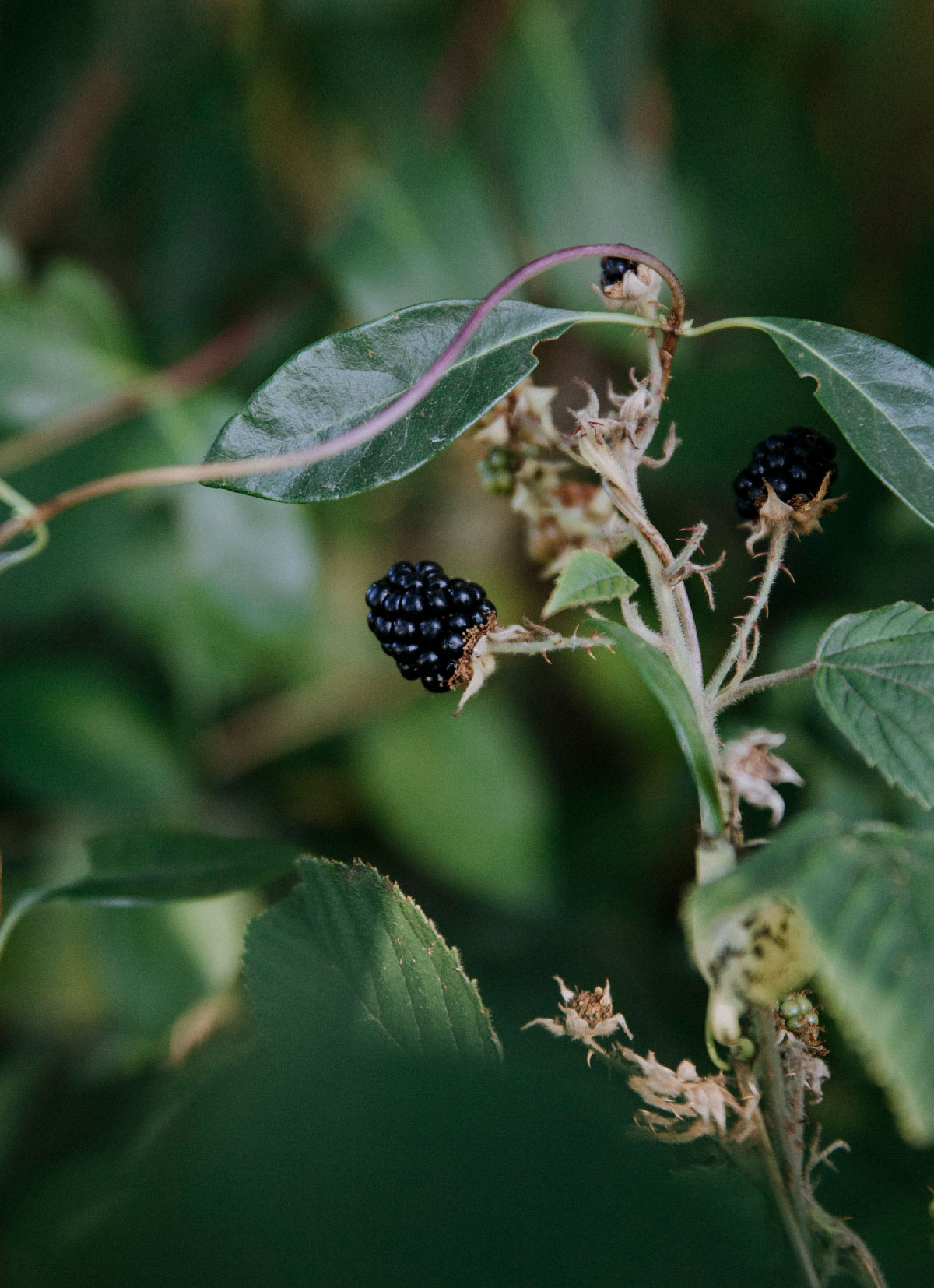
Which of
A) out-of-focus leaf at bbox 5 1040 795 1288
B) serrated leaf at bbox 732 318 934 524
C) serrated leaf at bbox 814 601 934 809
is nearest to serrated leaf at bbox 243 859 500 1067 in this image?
out-of-focus leaf at bbox 5 1040 795 1288

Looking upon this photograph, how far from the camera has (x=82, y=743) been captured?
125 centimetres

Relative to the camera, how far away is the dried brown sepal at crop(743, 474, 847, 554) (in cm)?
52

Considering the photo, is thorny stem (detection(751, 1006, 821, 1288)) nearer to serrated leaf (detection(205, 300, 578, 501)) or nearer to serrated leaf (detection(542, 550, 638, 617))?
serrated leaf (detection(542, 550, 638, 617))

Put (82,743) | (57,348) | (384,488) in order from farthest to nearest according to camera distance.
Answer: (384,488) → (82,743) → (57,348)

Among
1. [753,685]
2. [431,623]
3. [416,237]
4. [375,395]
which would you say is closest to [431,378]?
[375,395]

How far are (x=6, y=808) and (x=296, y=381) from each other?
111cm

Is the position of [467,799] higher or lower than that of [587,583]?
lower

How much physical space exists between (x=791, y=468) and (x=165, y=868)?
0.50m

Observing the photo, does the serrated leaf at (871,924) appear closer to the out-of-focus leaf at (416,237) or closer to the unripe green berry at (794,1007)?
the unripe green berry at (794,1007)

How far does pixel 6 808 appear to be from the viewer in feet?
4.49

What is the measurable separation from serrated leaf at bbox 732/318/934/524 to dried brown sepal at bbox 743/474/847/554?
0.12 ft

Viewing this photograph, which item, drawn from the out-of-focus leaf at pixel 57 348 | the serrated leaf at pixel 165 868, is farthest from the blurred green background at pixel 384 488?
the serrated leaf at pixel 165 868

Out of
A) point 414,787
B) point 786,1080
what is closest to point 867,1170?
point 786,1080

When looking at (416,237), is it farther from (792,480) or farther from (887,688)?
(887,688)
